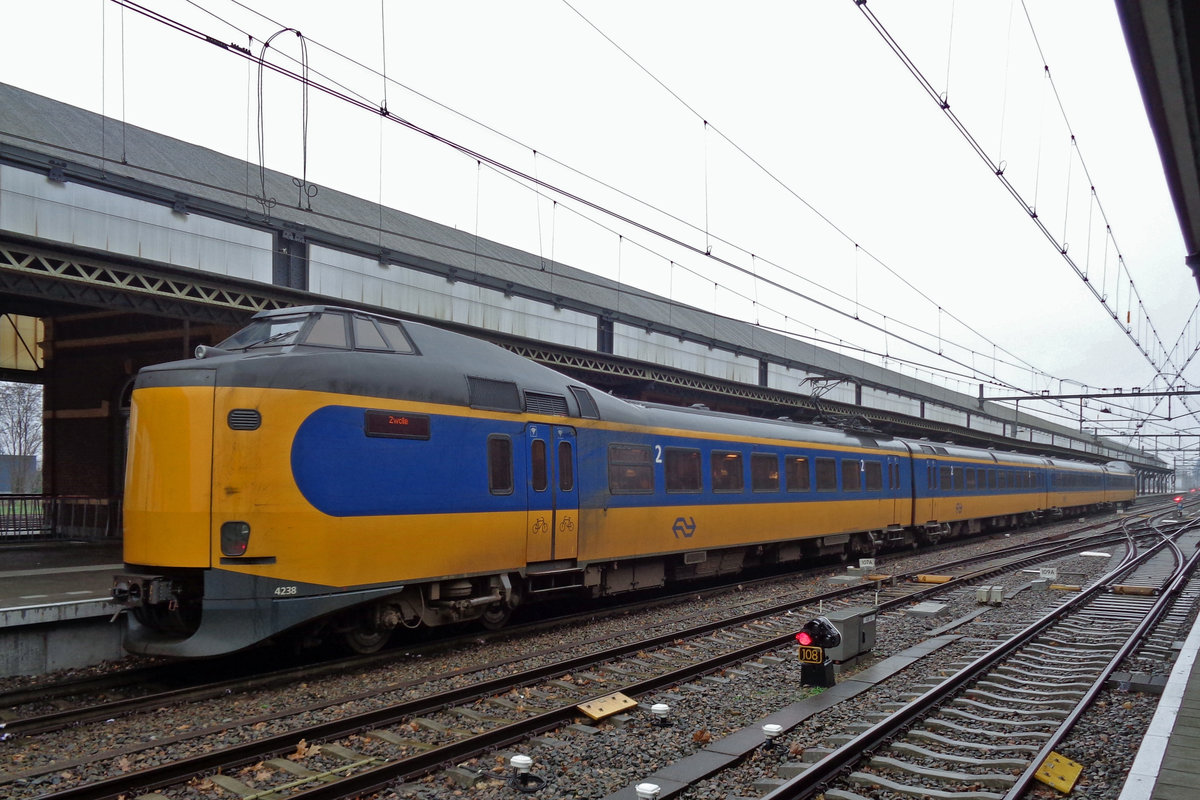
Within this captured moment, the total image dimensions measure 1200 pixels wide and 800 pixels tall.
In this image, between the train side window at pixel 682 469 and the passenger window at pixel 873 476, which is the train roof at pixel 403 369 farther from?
the passenger window at pixel 873 476

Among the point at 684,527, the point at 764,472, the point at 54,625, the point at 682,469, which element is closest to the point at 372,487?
the point at 54,625

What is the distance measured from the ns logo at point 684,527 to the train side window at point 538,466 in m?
3.62

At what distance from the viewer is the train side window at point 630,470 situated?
12.5 meters

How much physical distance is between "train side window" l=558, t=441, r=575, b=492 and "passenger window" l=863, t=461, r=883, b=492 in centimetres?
1158

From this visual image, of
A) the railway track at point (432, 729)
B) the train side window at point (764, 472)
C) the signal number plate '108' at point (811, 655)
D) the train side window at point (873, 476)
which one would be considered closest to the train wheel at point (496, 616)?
the railway track at point (432, 729)

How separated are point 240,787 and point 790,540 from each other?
14.0 metres

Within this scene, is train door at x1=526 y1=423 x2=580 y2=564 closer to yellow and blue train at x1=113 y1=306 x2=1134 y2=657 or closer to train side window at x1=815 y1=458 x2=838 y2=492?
yellow and blue train at x1=113 y1=306 x2=1134 y2=657

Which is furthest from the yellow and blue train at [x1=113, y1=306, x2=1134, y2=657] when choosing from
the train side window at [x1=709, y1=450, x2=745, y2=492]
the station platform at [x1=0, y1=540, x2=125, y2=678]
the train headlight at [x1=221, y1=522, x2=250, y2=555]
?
the station platform at [x1=0, y1=540, x2=125, y2=678]

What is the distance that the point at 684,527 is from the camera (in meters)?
14.2

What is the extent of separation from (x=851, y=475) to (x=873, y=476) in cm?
147

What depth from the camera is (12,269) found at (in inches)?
455

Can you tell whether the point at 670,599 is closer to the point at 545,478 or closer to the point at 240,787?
the point at 545,478

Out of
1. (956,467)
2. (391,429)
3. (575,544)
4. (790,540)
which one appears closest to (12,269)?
(391,429)

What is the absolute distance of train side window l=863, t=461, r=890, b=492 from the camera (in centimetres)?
2083
